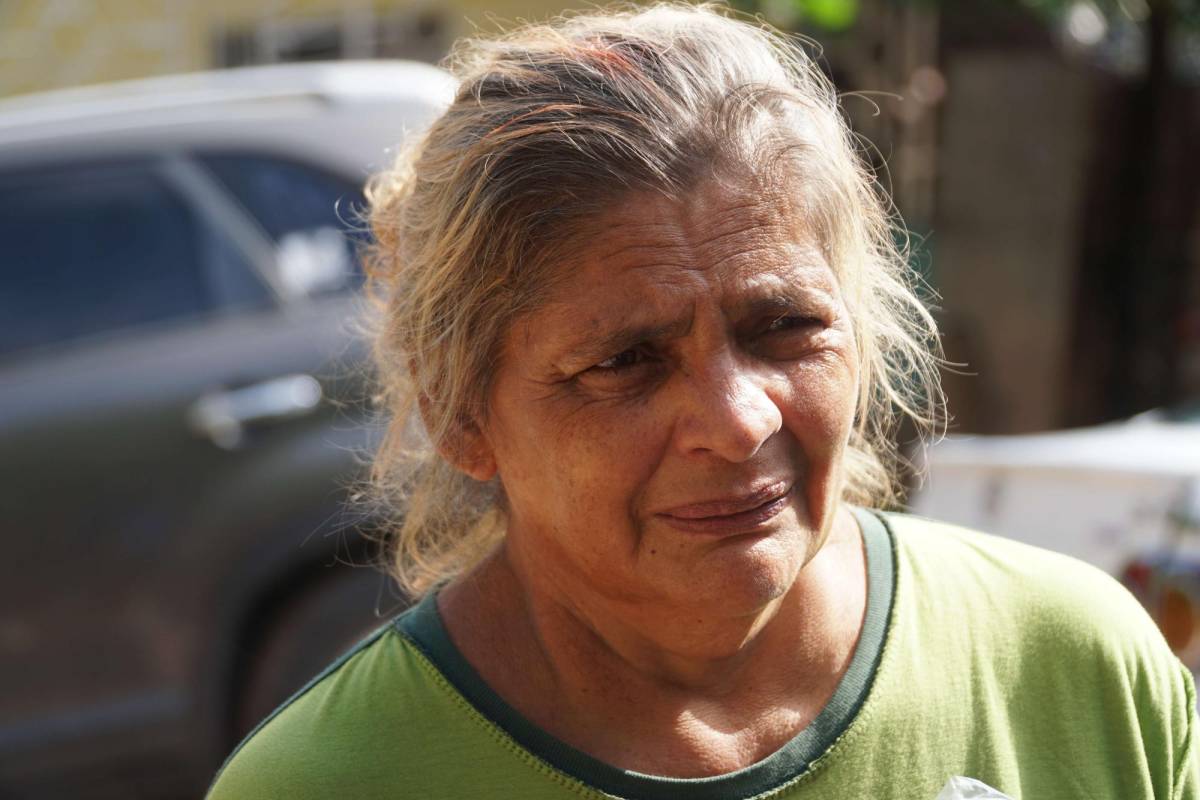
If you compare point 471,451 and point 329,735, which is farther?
point 471,451

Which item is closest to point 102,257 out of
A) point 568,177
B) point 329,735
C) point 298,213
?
point 298,213

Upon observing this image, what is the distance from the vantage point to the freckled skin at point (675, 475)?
1528 millimetres

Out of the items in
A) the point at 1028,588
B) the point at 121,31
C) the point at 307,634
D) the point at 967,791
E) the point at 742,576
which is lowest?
the point at 307,634

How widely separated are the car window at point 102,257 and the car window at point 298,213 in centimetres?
11

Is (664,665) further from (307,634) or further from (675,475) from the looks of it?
(307,634)

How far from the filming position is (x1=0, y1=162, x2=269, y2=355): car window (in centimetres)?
386

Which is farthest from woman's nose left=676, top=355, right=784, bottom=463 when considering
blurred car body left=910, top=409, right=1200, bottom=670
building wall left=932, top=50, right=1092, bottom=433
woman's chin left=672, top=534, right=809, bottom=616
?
building wall left=932, top=50, right=1092, bottom=433

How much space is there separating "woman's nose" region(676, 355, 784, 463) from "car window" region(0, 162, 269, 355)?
8.41ft

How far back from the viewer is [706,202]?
5.08 ft

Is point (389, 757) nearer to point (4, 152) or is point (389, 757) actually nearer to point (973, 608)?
point (973, 608)

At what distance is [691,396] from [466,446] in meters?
0.32

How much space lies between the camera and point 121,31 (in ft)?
28.4

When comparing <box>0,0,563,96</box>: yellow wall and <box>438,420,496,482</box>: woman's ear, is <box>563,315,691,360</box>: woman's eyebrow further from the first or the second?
<box>0,0,563,96</box>: yellow wall

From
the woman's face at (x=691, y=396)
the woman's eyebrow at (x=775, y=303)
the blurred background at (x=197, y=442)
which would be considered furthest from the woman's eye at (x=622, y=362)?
the blurred background at (x=197, y=442)
